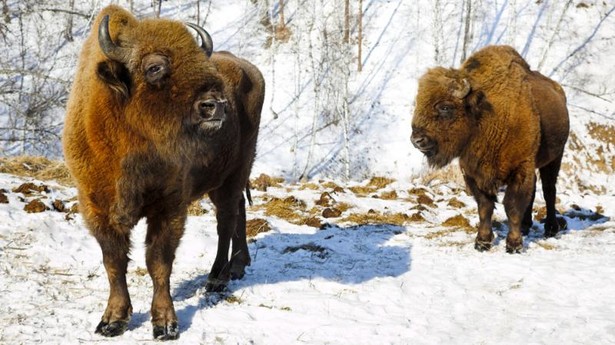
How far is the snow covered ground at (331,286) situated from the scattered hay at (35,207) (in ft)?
0.26

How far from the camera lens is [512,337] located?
15.4ft

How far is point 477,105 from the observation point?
762cm

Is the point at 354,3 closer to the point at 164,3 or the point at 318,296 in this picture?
the point at 164,3

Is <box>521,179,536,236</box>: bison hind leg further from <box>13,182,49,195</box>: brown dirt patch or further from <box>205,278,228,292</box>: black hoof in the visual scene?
<box>13,182,49,195</box>: brown dirt patch

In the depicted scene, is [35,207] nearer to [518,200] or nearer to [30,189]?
[30,189]

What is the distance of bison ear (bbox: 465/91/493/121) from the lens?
7566 millimetres

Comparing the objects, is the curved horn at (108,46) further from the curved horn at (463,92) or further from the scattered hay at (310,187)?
the scattered hay at (310,187)

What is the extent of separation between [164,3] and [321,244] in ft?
111

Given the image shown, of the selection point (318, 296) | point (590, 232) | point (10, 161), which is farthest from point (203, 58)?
point (10, 161)

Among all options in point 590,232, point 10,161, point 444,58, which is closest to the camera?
point 590,232

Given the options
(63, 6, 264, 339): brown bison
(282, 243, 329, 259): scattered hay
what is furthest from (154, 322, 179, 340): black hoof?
(282, 243, 329, 259): scattered hay

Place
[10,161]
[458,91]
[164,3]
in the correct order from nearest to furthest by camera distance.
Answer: [458,91], [10,161], [164,3]

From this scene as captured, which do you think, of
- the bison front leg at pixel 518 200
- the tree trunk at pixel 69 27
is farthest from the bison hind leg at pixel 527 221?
the tree trunk at pixel 69 27

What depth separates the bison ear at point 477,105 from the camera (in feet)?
24.8
